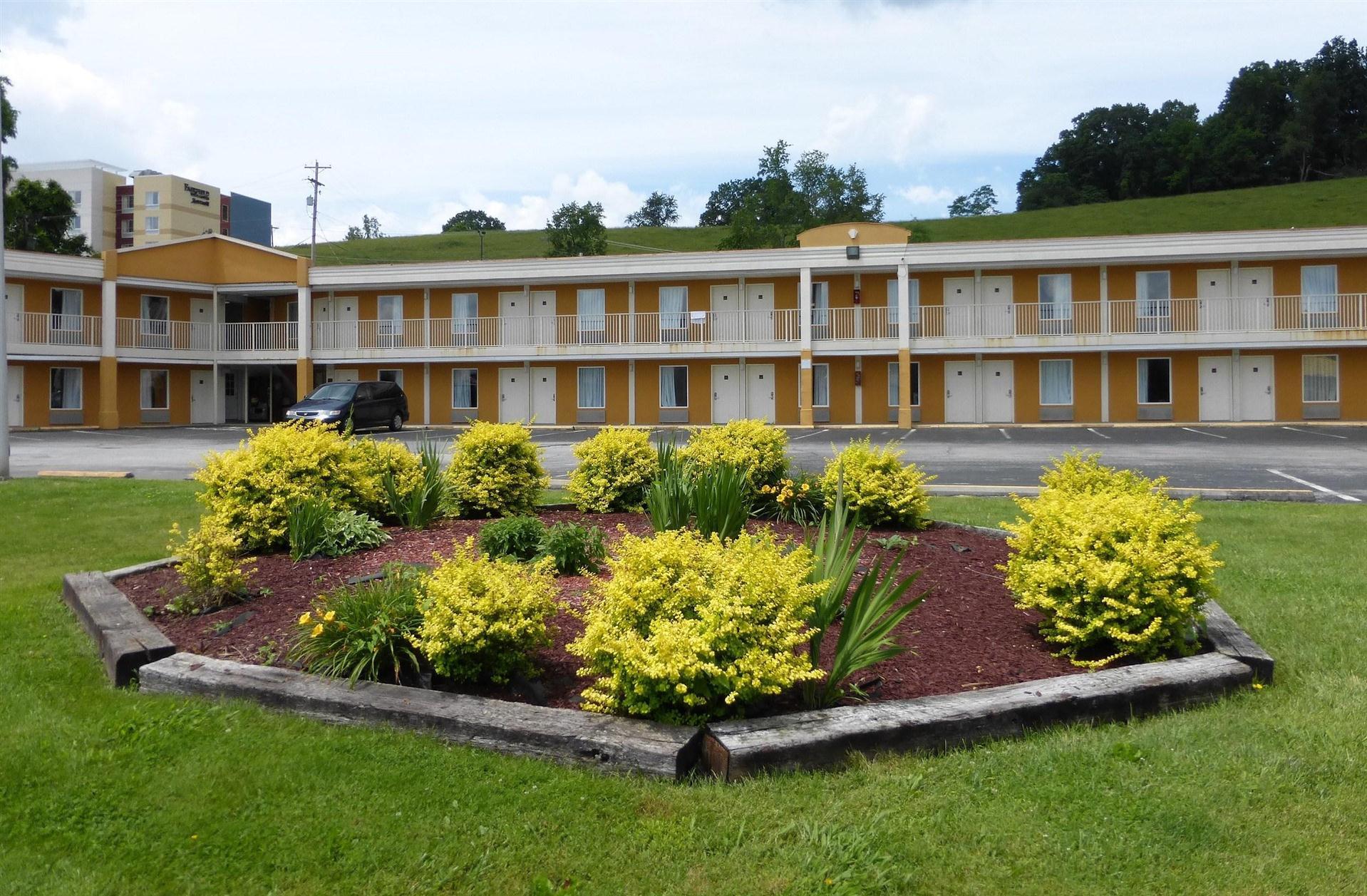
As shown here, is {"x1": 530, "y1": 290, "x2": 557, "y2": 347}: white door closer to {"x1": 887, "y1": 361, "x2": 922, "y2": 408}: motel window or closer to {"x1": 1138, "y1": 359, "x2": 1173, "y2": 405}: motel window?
{"x1": 887, "y1": 361, "x2": 922, "y2": 408}: motel window

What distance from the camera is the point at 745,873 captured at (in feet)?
10.4

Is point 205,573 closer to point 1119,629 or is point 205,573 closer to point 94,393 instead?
point 1119,629

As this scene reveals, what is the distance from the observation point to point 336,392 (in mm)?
29922

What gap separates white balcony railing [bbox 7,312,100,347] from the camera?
3219 cm

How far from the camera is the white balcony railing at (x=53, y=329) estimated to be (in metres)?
32.2

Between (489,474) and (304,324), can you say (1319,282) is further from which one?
(304,324)

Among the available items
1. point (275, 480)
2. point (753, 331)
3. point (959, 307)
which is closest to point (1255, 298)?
point (959, 307)

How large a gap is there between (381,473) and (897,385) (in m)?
27.2

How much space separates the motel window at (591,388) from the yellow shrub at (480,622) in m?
31.0

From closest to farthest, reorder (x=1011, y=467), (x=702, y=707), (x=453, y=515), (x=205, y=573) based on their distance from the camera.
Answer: (x=702, y=707) < (x=205, y=573) < (x=453, y=515) < (x=1011, y=467)

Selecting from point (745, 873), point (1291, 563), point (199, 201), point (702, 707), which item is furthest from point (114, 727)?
point (199, 201)

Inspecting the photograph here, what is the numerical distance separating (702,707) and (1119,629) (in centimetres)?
232

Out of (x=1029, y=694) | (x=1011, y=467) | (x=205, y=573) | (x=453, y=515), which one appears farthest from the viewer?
(x=1011, y=467)

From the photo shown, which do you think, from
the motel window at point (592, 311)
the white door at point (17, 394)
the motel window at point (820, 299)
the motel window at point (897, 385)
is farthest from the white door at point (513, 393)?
the white door at point (17, 394)
